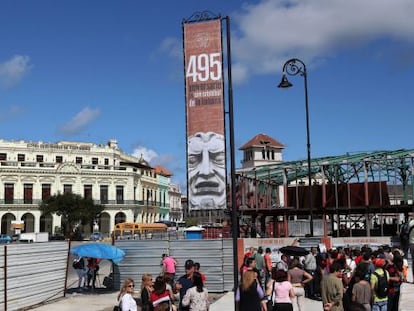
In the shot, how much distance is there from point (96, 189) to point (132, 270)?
204ft

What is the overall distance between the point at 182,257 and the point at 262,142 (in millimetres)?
106350

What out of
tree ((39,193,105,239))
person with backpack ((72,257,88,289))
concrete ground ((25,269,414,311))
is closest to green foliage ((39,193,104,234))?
tree ((39,193,105,239))

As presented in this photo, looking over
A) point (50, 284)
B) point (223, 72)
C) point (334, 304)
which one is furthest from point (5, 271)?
point (223, 72)

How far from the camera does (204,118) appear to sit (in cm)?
2428

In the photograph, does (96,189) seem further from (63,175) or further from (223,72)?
(223,72)

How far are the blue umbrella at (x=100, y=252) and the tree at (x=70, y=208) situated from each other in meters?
53.3

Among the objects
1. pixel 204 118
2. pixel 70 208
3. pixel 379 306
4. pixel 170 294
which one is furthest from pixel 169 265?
pixel 70 208

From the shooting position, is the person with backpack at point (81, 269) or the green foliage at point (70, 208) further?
the green foliage at point (70, 208)

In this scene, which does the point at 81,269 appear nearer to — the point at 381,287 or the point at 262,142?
the point at 381,287

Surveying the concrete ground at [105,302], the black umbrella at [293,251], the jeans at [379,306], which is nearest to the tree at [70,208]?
the concrete ground at [105,302]

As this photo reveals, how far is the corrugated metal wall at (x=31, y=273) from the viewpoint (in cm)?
1512

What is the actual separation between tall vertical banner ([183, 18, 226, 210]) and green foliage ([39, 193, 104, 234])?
49639 mm

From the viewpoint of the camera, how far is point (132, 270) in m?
20.3

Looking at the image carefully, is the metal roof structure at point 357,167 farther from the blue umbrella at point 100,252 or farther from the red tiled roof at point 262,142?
the red tiled roof at point 262,142
